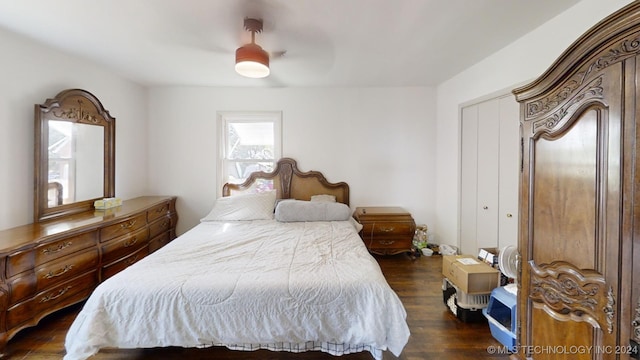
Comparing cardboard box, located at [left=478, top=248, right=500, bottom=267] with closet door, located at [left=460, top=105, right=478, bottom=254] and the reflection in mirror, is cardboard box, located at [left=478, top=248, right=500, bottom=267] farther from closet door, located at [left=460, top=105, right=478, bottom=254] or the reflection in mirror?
the reflection in mirror

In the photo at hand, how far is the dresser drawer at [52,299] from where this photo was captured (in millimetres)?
1857

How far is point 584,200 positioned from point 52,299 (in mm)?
3496

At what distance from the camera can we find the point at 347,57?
276 centimetres

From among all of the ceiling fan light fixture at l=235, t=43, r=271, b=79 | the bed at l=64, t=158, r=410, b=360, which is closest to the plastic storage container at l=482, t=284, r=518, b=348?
the bed at l=64, t=158, r=410, b=360

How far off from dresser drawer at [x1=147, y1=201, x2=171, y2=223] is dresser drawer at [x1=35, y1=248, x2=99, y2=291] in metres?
0.83

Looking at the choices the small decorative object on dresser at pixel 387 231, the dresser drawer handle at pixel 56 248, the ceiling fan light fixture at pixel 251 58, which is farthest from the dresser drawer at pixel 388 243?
the dresser drawer handle at pixel 56 248

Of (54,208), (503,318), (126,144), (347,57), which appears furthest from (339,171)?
(54,208)

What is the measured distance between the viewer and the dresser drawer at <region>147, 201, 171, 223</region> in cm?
325

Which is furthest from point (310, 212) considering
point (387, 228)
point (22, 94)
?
point (22, 94)

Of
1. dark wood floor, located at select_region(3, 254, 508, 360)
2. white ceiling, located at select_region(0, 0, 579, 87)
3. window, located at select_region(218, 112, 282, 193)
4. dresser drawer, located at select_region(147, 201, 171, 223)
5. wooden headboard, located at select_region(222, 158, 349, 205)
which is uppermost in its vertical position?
white ceiling, located at select_region(0, 0, 579, 87)

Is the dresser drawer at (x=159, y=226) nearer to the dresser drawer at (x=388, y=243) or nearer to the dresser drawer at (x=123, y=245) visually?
the dresser drawer at (x=123, y=245)

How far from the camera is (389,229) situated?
11.5 ft

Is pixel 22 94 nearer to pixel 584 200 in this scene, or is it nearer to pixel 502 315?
pixel 584 200

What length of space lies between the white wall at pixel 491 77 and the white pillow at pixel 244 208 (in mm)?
2419
